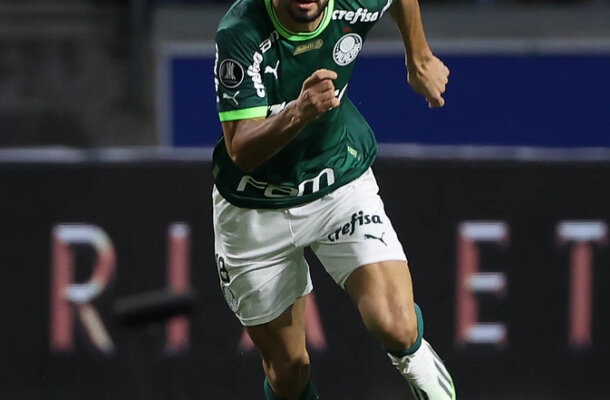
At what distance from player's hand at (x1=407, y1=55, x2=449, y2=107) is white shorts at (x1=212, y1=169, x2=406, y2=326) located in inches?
16.7

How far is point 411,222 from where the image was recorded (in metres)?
8.23

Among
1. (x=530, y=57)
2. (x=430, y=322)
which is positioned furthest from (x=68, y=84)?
(x=430, y=322)

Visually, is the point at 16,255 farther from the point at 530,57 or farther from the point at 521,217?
the point at 530,57

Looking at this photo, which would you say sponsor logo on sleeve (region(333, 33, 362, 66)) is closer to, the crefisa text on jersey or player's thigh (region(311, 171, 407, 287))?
the crefisa text on jersey

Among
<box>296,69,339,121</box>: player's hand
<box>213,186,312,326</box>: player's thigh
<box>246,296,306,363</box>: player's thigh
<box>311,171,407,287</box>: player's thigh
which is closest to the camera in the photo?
<box>296,69,339,121</box>: player's hand

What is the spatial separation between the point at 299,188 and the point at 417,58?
0.82 m

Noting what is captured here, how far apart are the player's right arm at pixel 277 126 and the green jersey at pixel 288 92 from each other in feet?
0.25

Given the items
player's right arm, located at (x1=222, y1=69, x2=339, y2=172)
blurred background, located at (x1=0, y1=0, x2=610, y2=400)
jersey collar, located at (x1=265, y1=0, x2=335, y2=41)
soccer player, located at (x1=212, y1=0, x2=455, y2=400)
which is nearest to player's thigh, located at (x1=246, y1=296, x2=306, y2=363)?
soccer player, located at (x1=212, y1=0, x2=455, y2=400)

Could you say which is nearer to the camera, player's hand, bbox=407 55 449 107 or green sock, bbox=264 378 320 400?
player's hand, bbox=407 55 449 107

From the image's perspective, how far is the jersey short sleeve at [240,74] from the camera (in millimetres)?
5633

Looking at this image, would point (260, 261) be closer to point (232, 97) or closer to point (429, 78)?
point (232, 97)

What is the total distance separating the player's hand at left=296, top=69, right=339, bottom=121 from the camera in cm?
523

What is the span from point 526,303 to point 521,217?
47 cm

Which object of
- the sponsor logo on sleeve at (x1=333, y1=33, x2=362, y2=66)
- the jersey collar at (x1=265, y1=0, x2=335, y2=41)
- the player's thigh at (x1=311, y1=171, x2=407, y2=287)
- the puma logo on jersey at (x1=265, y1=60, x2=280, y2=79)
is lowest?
the player's thigh at (x1=311, y1=171, x2=407, y2=287)
